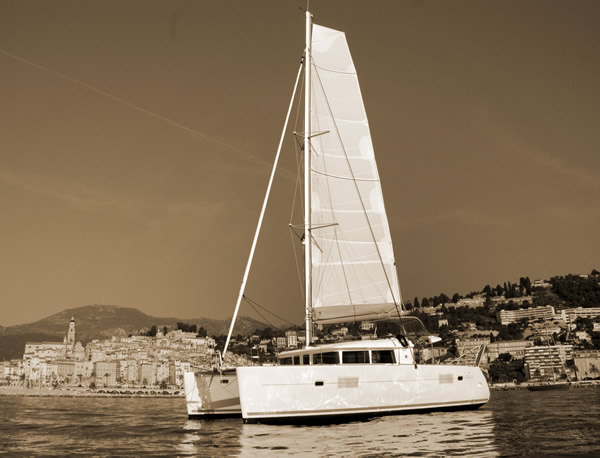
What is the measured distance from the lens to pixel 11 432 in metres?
16.5

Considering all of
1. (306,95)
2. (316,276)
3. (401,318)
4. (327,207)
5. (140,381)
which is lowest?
(140,381)

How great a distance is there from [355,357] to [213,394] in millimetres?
4511

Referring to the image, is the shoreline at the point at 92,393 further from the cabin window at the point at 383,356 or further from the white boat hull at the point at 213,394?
the cabin window at the point at 383,356

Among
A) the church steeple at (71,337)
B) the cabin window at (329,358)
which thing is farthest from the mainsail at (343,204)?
the church steeple at (71,337)

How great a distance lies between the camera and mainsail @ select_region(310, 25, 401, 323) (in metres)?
18.0

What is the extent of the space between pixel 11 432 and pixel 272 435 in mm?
7951

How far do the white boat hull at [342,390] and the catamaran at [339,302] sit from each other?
24 mm

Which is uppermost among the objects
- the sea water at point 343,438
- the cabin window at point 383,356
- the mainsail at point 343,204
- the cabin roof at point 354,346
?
the mainsail at point 343,204

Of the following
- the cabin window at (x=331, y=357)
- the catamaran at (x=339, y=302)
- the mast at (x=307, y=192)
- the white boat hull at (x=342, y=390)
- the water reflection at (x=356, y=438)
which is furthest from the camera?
the mast at (x=307, y=192)

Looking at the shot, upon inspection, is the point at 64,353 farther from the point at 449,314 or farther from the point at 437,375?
the point at 437,375

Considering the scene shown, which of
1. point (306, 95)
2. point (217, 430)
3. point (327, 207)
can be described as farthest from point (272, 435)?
point (306, 95)

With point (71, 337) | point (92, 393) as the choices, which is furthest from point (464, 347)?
point (71, 337)

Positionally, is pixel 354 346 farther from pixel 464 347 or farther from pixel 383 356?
pixel 464 347

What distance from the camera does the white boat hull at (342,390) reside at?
47.2 ft
